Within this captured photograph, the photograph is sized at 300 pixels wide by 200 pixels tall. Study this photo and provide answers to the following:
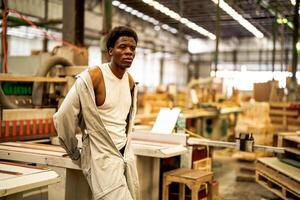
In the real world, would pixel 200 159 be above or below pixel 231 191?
above

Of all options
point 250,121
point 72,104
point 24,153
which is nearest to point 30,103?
point 24,153

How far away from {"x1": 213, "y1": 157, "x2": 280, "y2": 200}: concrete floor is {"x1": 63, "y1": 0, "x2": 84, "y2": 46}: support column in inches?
122

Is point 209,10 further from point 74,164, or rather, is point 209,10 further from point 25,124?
point 74,164

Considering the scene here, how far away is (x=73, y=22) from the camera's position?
5723mm

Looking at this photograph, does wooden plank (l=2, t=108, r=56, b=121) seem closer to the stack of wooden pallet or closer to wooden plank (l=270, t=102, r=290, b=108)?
the stack of wooden pallet

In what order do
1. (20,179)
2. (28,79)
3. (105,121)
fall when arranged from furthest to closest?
(28,79)
(105,121)
(20,179)

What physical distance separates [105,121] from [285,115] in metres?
4.80

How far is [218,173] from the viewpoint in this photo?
19.3ft

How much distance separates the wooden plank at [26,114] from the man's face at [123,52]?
1525 millimetres

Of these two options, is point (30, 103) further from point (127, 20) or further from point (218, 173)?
point (127, 20)

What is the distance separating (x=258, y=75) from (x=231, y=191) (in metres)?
14.7

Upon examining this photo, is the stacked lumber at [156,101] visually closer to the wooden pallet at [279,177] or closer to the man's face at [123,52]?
the wooden pallet at [279,177]

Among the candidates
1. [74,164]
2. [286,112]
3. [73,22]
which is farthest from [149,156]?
[286,112]

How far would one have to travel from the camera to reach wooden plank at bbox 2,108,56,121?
10.8 feet
